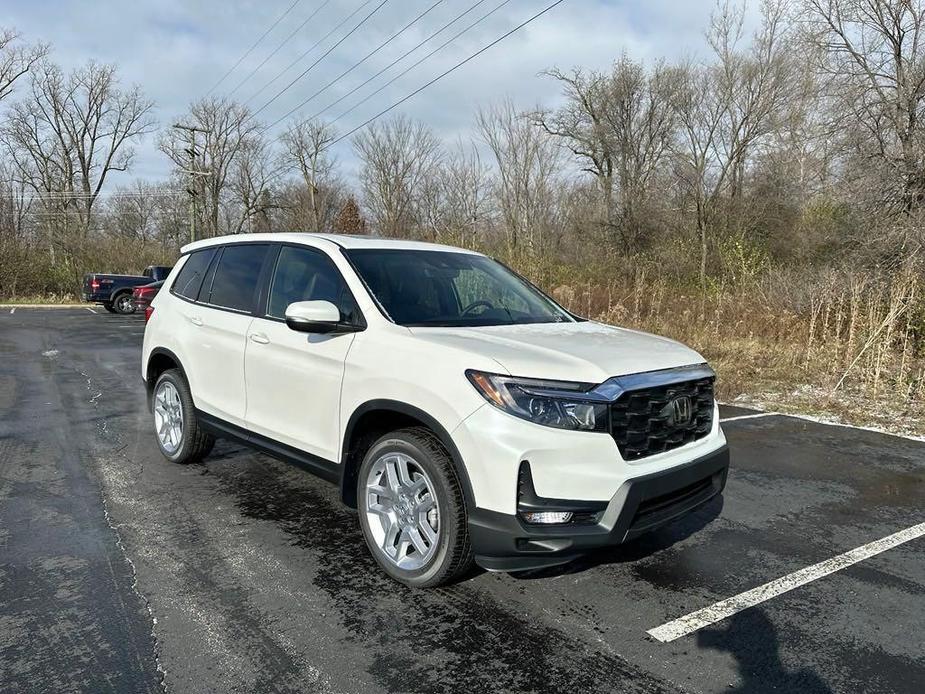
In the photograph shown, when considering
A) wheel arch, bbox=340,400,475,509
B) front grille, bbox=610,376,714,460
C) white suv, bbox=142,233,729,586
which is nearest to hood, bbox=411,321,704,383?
white suv, bbox=142,233,729,586

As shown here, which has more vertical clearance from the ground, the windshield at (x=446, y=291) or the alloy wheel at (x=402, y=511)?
the windshield at (x=446, y=291)

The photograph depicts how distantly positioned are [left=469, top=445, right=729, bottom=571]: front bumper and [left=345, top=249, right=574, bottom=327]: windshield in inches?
49.1

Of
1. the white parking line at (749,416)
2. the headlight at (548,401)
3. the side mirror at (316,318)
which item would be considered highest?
the side mirror at (316,318)

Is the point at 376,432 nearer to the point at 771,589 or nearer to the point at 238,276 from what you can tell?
the point at 238,276

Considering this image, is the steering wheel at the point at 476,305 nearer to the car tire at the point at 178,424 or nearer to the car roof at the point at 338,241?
the car roof at the point at 338,241

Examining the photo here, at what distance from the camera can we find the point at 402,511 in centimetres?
327

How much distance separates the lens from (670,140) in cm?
2625

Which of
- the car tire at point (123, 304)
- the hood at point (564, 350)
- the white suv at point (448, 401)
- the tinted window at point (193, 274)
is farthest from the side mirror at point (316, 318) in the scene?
the car tire at point (123, 304)

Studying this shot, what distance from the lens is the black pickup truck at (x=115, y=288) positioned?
23.9 m

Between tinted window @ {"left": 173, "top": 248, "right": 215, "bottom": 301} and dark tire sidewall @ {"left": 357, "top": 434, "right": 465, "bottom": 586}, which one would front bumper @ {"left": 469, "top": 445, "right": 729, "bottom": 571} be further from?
tinted window @ {"left": 173, "top": 248, "right": 215, "bottom": 301}

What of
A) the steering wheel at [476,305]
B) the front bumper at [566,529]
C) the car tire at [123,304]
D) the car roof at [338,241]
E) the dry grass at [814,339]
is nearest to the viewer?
the front bumper at [566,529]

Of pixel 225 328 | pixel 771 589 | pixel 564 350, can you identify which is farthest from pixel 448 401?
pixel 225 328

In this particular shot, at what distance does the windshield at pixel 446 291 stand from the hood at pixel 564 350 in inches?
9.2

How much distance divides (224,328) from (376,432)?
1.71m
